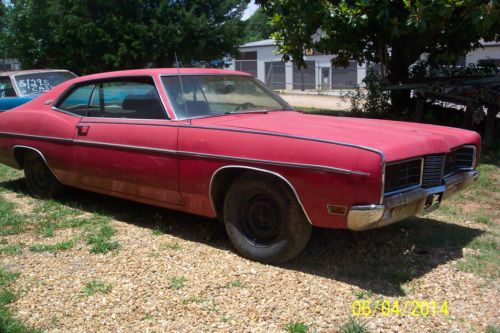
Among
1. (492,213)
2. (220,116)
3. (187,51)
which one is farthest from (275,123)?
(187,51)

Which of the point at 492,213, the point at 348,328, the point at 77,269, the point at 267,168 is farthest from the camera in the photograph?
the point at 492,213

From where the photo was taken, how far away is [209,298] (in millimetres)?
3531

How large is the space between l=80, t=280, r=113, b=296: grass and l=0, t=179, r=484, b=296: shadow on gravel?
1038mm

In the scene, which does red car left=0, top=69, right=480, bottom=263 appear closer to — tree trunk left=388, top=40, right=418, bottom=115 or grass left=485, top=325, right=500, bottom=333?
grass left=485, top=325, right=500, bottom=333

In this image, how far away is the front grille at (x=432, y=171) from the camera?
3.84 meters

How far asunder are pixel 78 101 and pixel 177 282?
2555mm

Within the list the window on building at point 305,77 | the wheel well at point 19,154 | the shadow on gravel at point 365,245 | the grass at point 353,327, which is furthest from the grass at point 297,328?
the window on building at point 305,77

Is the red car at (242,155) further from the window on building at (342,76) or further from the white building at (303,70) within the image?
the window on building at (342,76)

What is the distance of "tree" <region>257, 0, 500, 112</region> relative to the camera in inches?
291

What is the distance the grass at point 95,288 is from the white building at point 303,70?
23.1 meters

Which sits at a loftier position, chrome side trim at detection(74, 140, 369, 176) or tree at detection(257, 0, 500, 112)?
→ tree at detection(257, 0, 500, 112)

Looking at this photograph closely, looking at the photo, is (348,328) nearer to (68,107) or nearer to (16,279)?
(16,279)

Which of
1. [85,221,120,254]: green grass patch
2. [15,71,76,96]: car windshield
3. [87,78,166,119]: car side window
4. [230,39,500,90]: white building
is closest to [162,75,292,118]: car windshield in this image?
[87,78,166,119]: car side window

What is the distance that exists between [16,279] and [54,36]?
15939mm
